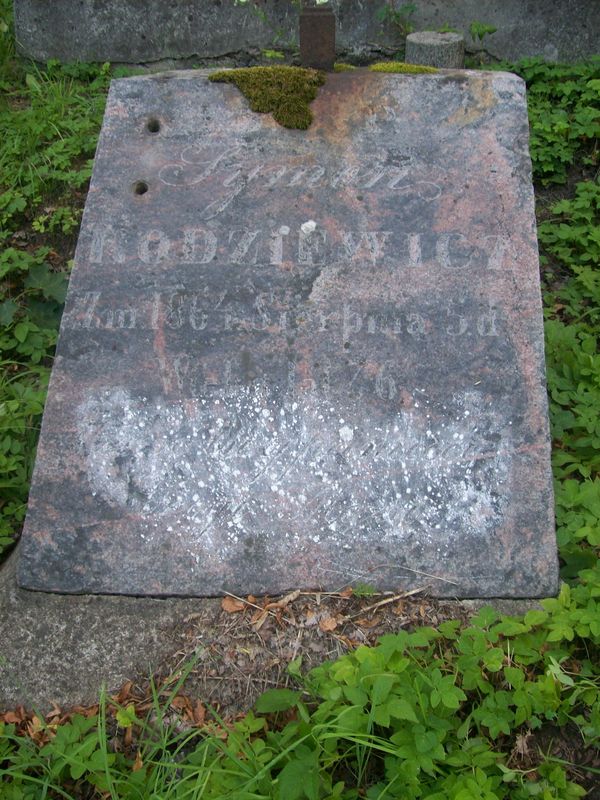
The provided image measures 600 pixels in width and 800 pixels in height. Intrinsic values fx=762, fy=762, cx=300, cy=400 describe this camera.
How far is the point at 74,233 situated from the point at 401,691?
9.35ft

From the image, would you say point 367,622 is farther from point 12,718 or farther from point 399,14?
point 399,14

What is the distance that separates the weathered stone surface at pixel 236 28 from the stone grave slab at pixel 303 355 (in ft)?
7.30

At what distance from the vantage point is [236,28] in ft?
14.9

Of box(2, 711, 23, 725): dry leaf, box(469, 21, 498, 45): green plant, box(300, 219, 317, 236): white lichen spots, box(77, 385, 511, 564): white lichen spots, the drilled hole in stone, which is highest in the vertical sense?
box(469, 21, 498, 45): green plant

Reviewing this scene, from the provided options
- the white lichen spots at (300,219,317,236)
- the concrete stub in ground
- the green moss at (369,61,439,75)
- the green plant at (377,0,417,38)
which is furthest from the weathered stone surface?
the white lichen spots at (300,219,317,236)

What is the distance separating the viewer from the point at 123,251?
2426 millimetres

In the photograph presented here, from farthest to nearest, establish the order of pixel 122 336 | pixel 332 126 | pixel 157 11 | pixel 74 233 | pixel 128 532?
pixel 157 11 < pixel 74 233 < pixel 332 126 < pixel 122 336 < pixel 128 532

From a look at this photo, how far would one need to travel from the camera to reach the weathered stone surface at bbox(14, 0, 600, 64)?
439 cm

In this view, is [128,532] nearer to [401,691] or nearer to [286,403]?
[286,403]

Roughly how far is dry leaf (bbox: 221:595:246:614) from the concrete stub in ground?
3087 mm

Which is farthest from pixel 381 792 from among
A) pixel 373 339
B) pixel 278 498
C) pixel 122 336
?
pixel 122 336

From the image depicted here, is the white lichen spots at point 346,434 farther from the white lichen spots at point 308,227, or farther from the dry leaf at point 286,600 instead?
the white lichen spots at point 308,227

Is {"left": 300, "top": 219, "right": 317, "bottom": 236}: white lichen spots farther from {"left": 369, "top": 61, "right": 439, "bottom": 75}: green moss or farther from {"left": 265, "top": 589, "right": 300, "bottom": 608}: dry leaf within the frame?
{"left": 265, "top": 589, "right": 300, "bottom": 608}: dry leaf

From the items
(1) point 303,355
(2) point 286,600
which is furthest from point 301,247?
(2) point 286,600
